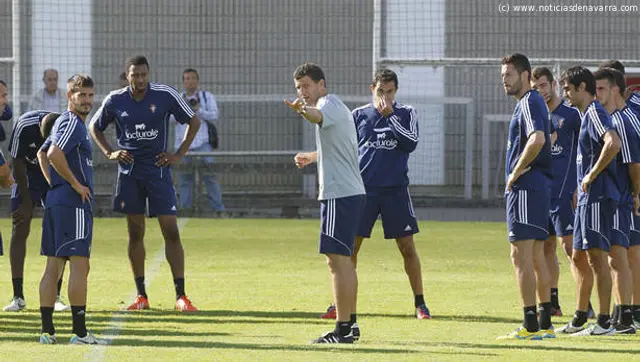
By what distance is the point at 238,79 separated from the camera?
22938 mm

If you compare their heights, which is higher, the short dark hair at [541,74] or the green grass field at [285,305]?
the short dark hair at [541,74]

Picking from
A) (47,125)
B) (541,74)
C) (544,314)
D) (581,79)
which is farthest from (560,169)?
(47,125)

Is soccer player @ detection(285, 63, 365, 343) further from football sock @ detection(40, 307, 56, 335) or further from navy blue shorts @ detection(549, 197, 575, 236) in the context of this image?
navy blue shorts @ detection(549, 197, 575, 236)

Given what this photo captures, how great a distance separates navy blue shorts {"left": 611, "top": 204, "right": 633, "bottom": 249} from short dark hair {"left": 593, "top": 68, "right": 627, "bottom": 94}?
913mm

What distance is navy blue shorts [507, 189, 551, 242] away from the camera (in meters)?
9.26

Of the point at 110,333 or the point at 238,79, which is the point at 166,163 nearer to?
the point at 110,333

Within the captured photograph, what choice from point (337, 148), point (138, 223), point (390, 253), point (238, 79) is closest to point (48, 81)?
point (238, 79)

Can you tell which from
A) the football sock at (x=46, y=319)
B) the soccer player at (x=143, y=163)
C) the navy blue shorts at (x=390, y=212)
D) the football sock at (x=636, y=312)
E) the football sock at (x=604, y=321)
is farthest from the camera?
the soccer player at (x=143, y=163)

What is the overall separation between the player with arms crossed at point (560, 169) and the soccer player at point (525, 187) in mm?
1620

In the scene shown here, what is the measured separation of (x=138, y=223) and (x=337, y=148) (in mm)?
3239

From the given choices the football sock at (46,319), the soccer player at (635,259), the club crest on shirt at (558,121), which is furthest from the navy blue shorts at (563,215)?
the football sock at (46,319)

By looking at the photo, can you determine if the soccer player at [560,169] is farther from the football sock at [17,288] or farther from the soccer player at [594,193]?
the football sock at [17,288]

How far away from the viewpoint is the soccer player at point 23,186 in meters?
11.3

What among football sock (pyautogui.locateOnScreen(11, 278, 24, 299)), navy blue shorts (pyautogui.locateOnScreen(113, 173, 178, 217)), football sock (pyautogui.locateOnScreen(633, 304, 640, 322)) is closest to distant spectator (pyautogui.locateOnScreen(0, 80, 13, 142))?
navy blue shorts (pyautogui.locateOnScreen(113, 173, 178, 217))
